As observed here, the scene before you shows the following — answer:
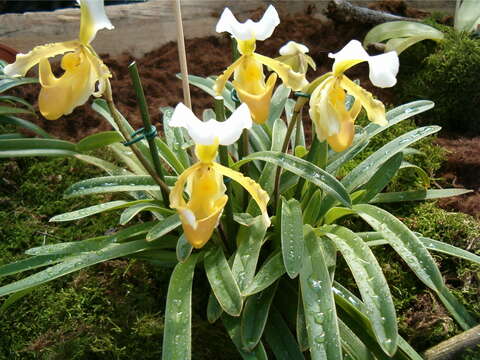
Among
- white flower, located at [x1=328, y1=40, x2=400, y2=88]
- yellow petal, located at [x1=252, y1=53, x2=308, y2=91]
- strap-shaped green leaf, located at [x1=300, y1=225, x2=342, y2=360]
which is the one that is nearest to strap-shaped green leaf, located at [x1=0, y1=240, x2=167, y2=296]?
strap-shaped green leaf, located at [x1=300, y1=225, x2=342, y2=360]

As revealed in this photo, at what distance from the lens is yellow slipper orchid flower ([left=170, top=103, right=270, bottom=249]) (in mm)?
1044

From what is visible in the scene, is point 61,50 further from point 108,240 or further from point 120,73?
point 120,73

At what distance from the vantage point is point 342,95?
125 centimetres

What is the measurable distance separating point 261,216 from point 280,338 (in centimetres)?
32

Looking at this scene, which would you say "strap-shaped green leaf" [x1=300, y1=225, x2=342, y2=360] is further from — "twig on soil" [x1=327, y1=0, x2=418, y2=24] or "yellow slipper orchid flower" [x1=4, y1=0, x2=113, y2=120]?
"twig on soil" [x1=327, y1=0, x2=418, y2=24]

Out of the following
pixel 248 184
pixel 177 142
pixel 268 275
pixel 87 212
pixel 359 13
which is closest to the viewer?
pixel 248 184

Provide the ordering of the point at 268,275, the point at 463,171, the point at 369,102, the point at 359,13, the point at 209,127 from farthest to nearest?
the point at 359,13 → the point at 463,171 → the point at 268,275 → the point at 369,102 → the point at 209,127

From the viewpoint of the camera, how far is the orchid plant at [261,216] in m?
1.17

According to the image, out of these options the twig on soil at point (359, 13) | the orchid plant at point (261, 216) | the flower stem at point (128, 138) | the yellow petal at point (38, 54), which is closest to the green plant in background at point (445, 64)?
the twig on soil at point (359, 13)

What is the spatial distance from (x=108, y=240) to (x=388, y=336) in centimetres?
77

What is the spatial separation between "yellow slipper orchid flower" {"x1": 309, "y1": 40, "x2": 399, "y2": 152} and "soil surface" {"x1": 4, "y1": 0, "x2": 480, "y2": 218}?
84cm

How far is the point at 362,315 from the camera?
1.36 meters


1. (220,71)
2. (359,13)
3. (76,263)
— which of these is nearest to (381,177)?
(76,263)

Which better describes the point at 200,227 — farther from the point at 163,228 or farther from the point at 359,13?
the point at 359,13
